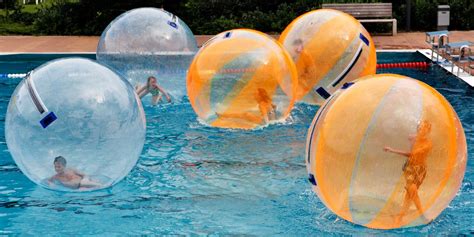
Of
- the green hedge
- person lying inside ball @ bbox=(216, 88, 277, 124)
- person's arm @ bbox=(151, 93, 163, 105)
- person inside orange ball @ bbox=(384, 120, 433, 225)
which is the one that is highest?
person inside orange ball @ bbox=(384, 120, 433, 225)

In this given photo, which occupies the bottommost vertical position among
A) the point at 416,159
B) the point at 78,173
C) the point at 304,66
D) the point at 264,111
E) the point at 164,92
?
the point at 164,92

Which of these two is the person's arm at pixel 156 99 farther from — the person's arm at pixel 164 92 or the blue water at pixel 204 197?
the blue water at pixel 204 197

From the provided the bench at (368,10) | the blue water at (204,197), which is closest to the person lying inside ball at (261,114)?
the blue water at (204,197)

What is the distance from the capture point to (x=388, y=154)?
18.6 ft

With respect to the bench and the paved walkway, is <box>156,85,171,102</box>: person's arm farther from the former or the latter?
the bench

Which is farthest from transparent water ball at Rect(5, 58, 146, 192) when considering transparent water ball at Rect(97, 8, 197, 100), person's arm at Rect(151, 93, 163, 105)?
person's arm at Rect(151, 93, 163, 105)

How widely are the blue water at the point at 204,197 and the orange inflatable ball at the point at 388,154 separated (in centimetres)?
45

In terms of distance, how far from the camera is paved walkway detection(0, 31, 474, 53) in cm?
1691

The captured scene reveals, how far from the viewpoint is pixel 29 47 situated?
56.6 ft

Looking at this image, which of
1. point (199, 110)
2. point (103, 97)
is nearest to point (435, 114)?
point (103, 97)

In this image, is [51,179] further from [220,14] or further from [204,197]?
[220,14]

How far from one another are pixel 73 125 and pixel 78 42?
1194 centimetres

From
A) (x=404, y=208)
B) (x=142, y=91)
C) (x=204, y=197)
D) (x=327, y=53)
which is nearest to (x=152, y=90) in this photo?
(x=142, y=91)

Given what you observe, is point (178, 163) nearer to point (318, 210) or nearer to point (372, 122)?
point (318, 210)
